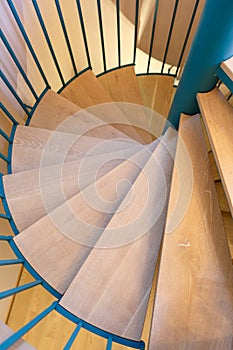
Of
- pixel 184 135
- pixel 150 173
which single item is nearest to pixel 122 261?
pixel 150 173

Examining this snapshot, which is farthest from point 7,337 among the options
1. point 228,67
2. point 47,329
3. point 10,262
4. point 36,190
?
point 47,329

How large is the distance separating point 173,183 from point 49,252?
71 centimetres

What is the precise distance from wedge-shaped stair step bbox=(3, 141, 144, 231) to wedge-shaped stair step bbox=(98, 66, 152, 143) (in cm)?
75

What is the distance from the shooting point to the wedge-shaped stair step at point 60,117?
6.33 feet

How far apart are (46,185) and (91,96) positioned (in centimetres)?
96

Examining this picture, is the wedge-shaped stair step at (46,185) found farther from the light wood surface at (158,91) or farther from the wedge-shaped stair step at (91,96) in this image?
the light wood surface at (158,91)

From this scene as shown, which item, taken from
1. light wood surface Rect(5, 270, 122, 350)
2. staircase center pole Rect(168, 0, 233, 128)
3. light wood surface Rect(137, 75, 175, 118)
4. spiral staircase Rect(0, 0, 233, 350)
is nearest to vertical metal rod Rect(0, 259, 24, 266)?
spiral staircase Rect(0, 0, 233, 350)

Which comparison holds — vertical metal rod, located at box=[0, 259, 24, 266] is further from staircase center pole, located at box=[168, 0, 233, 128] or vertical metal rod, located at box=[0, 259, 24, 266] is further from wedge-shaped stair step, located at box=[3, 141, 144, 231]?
staircase center pole, located at box=[168, 0, 233, 128]

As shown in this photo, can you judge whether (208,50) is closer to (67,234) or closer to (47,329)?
(67,234)

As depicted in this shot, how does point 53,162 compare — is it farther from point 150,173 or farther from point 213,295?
point 213,295

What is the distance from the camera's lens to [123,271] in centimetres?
121

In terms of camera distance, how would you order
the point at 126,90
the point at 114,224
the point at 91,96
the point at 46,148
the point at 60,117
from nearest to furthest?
the point at 114,224 → the point at 46,148 → the point at 60,117 → the point at 91,96 → the point at 126,90

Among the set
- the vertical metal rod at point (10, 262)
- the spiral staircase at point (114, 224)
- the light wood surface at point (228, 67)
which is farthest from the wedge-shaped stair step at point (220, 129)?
the vertical metal rod at point (10, 262)

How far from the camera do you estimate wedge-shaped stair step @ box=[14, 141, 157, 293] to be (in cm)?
132
